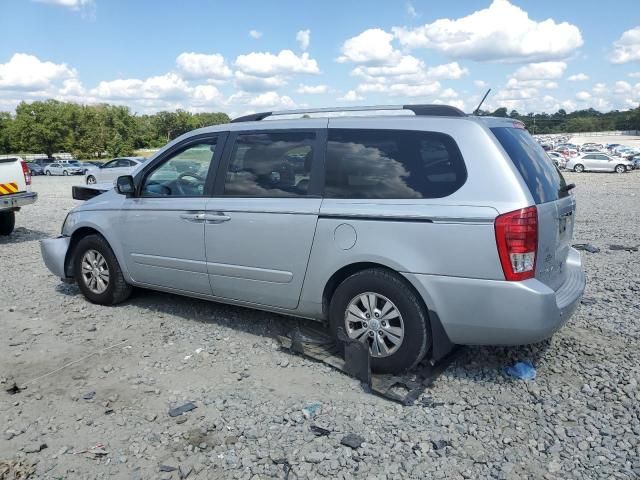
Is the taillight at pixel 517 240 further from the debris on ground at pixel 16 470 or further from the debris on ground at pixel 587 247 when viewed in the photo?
the debris on ground at pixel 587 247

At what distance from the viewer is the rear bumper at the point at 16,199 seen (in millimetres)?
9734

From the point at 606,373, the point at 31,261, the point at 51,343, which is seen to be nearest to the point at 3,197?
the point at 31,261

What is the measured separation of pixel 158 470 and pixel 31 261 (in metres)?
6.49

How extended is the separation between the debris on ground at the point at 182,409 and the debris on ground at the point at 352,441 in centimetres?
109

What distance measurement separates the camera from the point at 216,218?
469 cm

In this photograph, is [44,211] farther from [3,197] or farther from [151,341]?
[151,341]

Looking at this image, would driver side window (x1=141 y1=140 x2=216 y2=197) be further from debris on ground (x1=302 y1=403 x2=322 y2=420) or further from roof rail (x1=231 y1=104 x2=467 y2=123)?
debris on ground (x1=302 y1=403 x2=322 y2=420)

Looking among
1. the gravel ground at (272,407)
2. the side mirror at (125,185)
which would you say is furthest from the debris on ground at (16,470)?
the side mirror at (125,185)

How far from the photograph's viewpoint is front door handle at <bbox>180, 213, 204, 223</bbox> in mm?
4793

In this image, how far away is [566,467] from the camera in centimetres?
295

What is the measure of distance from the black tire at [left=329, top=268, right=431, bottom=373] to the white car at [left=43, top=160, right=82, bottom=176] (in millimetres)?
48856

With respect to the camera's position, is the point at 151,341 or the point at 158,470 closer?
the point at 158,470

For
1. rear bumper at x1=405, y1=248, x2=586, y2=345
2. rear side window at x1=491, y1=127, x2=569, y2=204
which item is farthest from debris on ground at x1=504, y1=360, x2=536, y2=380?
rear side window at x1=491, y1=127, x2=569, y2=204

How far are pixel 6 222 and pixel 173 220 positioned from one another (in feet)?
24.6
